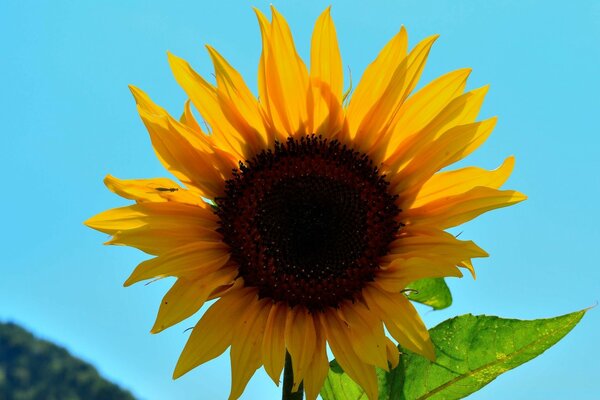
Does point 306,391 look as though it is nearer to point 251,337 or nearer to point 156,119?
point 251,337

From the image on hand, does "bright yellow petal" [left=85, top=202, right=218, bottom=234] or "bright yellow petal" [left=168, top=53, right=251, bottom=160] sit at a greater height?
"bright yellow petal" [left=168, top=53, right=251, bottom=160]

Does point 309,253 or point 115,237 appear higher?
point 115,237

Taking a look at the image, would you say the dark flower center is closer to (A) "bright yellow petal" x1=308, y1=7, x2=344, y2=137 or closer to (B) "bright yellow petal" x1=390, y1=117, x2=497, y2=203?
(B) "bright yellow petal" x1=390, y1=117, x2=497, y2=203

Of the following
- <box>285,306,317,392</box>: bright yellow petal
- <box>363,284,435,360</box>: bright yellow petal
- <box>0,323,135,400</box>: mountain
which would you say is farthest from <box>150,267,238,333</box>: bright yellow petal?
<box>0,323,135,400</box>: mountain

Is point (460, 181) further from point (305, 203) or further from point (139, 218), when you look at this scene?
point (139, 218)

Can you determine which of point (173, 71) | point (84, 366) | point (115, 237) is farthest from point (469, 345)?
point (84, 366)

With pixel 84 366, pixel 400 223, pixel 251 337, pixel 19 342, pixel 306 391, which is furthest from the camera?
pixel 19 342

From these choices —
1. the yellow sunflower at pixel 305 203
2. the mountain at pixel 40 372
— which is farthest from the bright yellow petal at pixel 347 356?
the mountain at pixel 40 372

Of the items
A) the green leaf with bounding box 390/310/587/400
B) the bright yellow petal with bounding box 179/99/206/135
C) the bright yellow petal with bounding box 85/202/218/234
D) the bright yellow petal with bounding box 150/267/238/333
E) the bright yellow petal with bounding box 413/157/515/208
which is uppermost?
the bright yellow petal with bounding box 179/99/206/135
